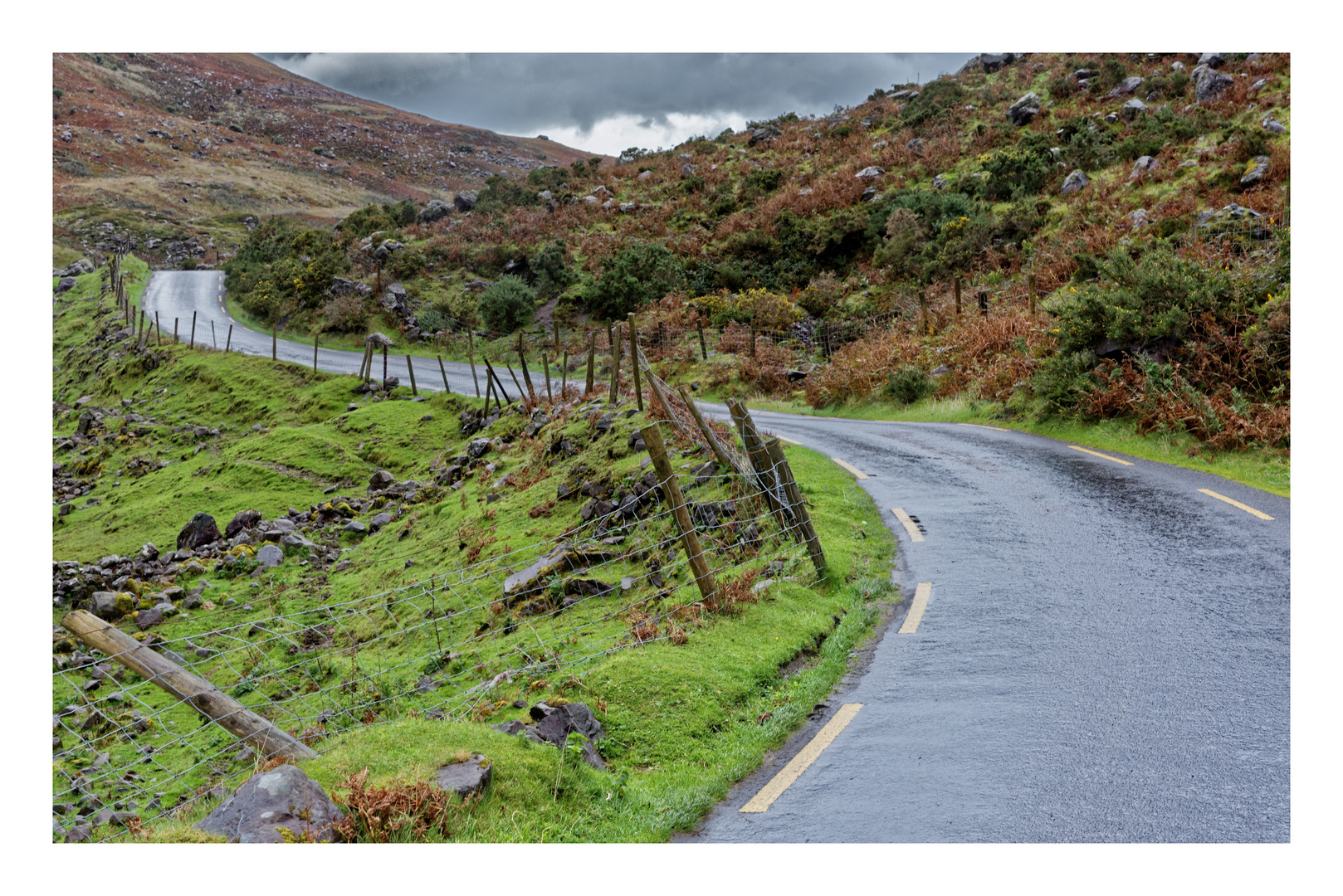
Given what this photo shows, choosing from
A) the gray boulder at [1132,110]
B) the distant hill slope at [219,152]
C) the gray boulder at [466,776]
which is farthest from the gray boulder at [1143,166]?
the distant hill slope at [219,152]

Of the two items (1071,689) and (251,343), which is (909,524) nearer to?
(1071,689)

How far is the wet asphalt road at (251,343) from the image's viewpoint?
2905cm

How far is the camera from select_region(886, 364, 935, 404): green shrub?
Answer: 23.3 metres

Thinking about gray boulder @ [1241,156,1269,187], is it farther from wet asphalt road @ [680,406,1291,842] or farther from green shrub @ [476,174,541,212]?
green shrub @ [476,174,541,212]

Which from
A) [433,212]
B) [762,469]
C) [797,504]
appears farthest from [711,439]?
[433,212]

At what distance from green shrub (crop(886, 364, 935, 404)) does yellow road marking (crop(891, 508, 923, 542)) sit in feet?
39.3

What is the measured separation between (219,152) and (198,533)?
88.0 m

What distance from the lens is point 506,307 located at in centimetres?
3738

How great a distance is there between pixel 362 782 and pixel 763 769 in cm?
249

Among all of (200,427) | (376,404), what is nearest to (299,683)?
(376,404)

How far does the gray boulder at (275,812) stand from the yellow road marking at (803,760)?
7.62ft

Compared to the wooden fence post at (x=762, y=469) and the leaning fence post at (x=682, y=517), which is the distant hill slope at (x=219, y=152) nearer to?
the wooden fence post at (x=762, y=469)

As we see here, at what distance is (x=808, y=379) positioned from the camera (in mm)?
27531

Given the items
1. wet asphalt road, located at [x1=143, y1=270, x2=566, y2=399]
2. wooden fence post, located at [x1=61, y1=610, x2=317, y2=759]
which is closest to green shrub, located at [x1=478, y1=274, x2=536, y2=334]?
wet asphalt road, located at [x1=143, y1=270, x2=566, y2=399]
